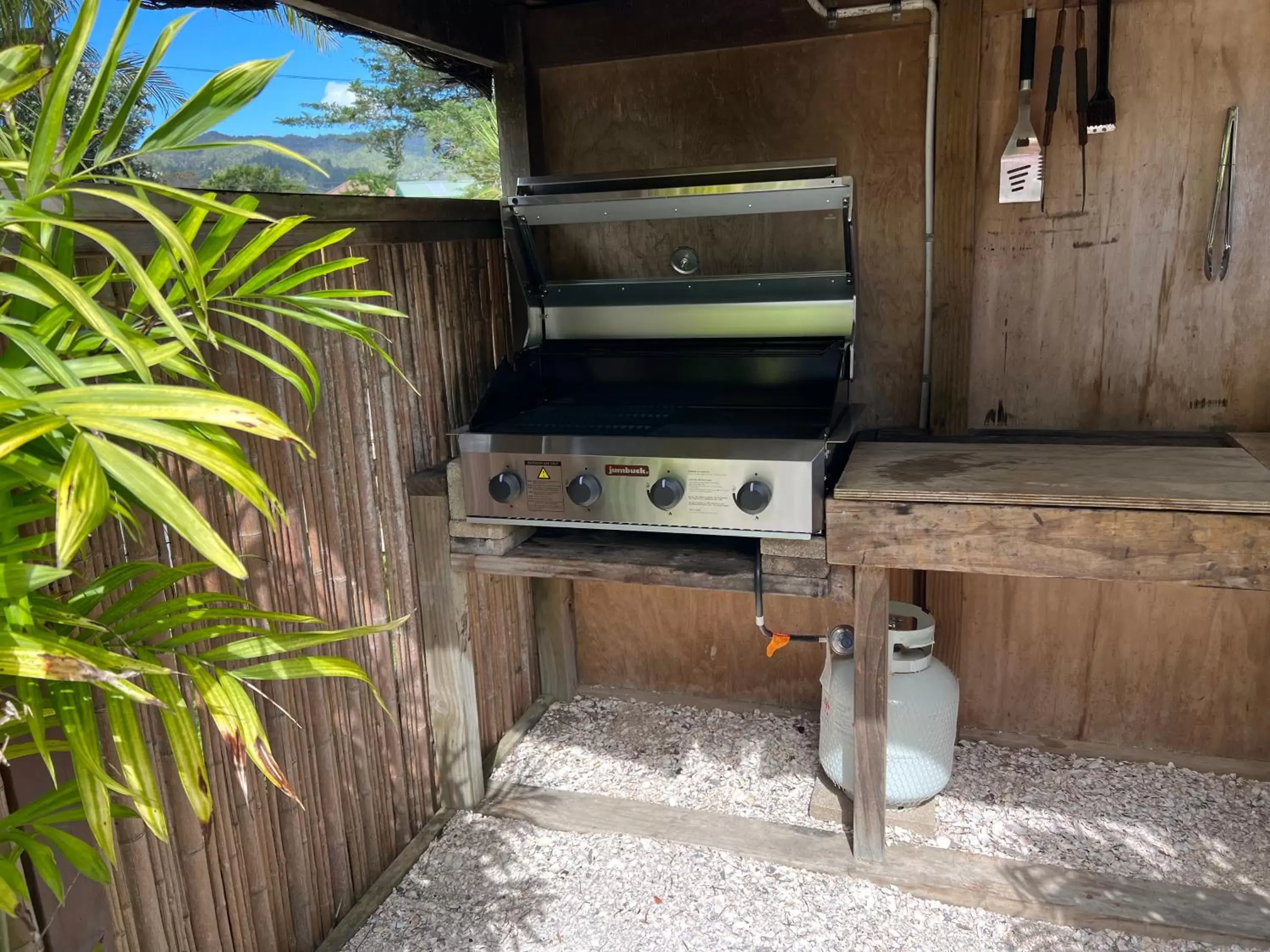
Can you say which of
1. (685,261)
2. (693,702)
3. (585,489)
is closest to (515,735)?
(693,702)

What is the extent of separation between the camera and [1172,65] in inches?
82.6

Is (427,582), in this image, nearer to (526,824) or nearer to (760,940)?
(526,824)

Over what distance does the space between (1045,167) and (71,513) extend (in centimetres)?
221

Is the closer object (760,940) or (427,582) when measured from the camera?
(760,940)

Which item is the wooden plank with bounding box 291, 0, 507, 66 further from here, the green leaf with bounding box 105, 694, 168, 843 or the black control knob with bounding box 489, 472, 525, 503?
the green leaf with bounding box 105, 694, 168, 843

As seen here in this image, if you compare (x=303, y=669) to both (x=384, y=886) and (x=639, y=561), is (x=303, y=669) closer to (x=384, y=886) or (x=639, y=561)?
(x=639, y=561)

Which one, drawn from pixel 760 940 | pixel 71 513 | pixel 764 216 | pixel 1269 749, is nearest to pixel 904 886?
pixel 760 940

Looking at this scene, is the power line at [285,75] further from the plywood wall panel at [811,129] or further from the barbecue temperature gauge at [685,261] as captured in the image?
the barbecue temperature gauge at [685,261]

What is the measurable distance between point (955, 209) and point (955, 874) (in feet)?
5.12

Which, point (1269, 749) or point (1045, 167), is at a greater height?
point (1045, 167)

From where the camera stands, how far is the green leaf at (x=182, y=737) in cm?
97

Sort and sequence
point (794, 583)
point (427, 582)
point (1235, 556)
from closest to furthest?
point (1235, 556)
point (794, 583)
point (427, 582)

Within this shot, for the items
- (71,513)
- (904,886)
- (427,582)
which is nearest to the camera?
(71,513)

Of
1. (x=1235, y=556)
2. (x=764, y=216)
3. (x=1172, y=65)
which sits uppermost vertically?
(x=1172, y=65)
